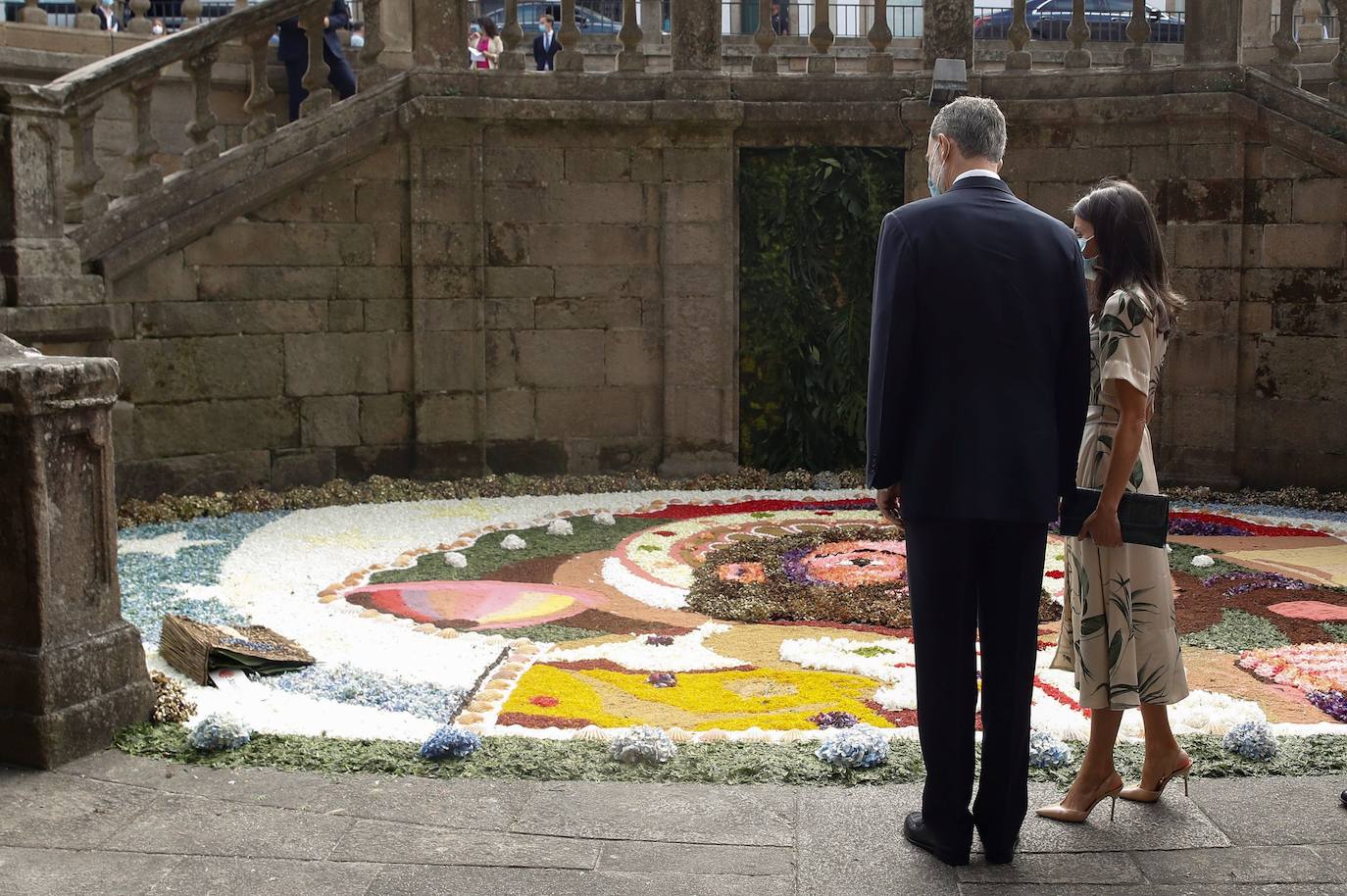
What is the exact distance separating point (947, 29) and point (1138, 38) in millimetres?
1416

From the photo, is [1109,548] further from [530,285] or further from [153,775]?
[530,285]

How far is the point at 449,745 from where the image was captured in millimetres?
4602

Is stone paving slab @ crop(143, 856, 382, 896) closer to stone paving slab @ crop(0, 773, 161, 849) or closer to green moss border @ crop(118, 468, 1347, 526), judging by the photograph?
stone paving slab @ crop(0, 773, 161, 849)

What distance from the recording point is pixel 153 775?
4.44 metres

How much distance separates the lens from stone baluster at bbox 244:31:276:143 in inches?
387

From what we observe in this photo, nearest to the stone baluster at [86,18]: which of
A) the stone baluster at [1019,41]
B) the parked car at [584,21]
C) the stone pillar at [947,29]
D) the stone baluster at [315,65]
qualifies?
the stone baluster at [315,65]

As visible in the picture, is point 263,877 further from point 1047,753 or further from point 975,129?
point 975,129

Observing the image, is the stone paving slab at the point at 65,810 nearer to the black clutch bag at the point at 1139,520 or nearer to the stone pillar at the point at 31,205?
the black clutch bag at the point at 1139,520

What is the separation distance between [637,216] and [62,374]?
6.62 meters

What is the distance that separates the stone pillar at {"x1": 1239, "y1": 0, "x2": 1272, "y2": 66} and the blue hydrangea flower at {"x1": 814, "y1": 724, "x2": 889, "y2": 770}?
33.3ft

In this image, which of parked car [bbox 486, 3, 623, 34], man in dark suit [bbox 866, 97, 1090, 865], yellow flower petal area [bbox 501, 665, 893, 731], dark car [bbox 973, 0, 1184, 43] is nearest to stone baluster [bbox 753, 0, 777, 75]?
parked car [bbox 486, 3, 623, 34]

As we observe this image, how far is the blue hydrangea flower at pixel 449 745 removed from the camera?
4.60m

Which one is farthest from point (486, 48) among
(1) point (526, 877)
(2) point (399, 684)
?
(1) point (526, 877)

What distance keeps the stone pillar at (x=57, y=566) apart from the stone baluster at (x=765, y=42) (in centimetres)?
707
